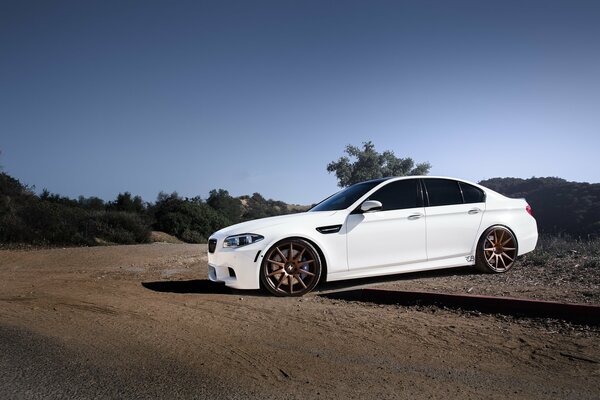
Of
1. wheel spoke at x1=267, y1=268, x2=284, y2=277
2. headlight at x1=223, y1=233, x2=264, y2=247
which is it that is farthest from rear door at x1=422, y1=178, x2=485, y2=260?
headlight at x1=223, y1=233, x2=264, y2=247

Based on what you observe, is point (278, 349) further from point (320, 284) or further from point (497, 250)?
point (497, 250)

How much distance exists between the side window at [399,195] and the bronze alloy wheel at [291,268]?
52.7 inches

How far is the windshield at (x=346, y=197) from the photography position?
6937mm

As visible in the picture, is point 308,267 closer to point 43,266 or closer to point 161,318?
point 161,318

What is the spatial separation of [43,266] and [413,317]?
8678 millimetres

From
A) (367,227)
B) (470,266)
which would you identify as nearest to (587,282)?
(470,266)

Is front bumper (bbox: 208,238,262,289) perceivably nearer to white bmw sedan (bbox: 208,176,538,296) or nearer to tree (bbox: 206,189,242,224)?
white bmw sedan (bbox: 208,176,538,296)

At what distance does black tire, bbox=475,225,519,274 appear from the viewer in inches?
285

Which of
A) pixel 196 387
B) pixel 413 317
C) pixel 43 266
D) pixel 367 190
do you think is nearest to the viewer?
pixel 196 387

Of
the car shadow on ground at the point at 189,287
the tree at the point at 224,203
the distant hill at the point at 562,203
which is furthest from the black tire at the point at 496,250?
the tree at the point at 224,203

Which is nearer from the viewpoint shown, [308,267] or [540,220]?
[308,267]

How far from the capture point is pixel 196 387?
3.07 metres

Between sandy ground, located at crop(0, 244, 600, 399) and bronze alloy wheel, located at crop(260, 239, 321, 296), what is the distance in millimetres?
188

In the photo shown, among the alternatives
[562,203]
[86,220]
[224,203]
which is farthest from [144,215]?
[562,203]
